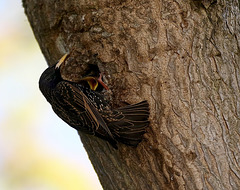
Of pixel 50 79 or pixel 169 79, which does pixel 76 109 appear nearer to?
pixel 50 79

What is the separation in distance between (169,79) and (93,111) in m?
0.73

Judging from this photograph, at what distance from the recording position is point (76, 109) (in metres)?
3.91

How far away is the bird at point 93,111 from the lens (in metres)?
3.56

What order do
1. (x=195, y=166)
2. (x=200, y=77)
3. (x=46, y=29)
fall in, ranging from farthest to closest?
(x=46, y=29) < (x=200, y=77) < (x=195, y=166)

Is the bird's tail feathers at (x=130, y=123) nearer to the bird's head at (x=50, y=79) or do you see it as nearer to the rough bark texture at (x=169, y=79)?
the rough bark texture at (x=169, y=79)

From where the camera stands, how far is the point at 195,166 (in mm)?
3350

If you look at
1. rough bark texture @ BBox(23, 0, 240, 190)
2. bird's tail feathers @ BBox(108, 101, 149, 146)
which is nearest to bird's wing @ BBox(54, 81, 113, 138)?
bird's tail feathers @ BBox(108, 101, 149, 146)

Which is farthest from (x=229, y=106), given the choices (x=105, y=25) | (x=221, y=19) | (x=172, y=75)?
(x=105, y=25)

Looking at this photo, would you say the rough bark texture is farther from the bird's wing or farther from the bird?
the bird's wing

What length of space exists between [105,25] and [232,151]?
1504 mm

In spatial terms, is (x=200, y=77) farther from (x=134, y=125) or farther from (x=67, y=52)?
(x=67, y=52)

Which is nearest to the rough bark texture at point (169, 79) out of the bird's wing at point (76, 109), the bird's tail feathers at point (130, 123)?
the bird's tail feathers at point (130, 123)

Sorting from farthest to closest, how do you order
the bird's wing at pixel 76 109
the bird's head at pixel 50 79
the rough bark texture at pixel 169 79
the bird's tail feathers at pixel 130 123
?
the bird's head at pixel 50 79 < the bird's wing at pixel 76 109 < the bird's tail feathers at pixel 130 123 < the rough bark texture at pixel 169 79

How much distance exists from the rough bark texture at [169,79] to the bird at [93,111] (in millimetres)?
86
